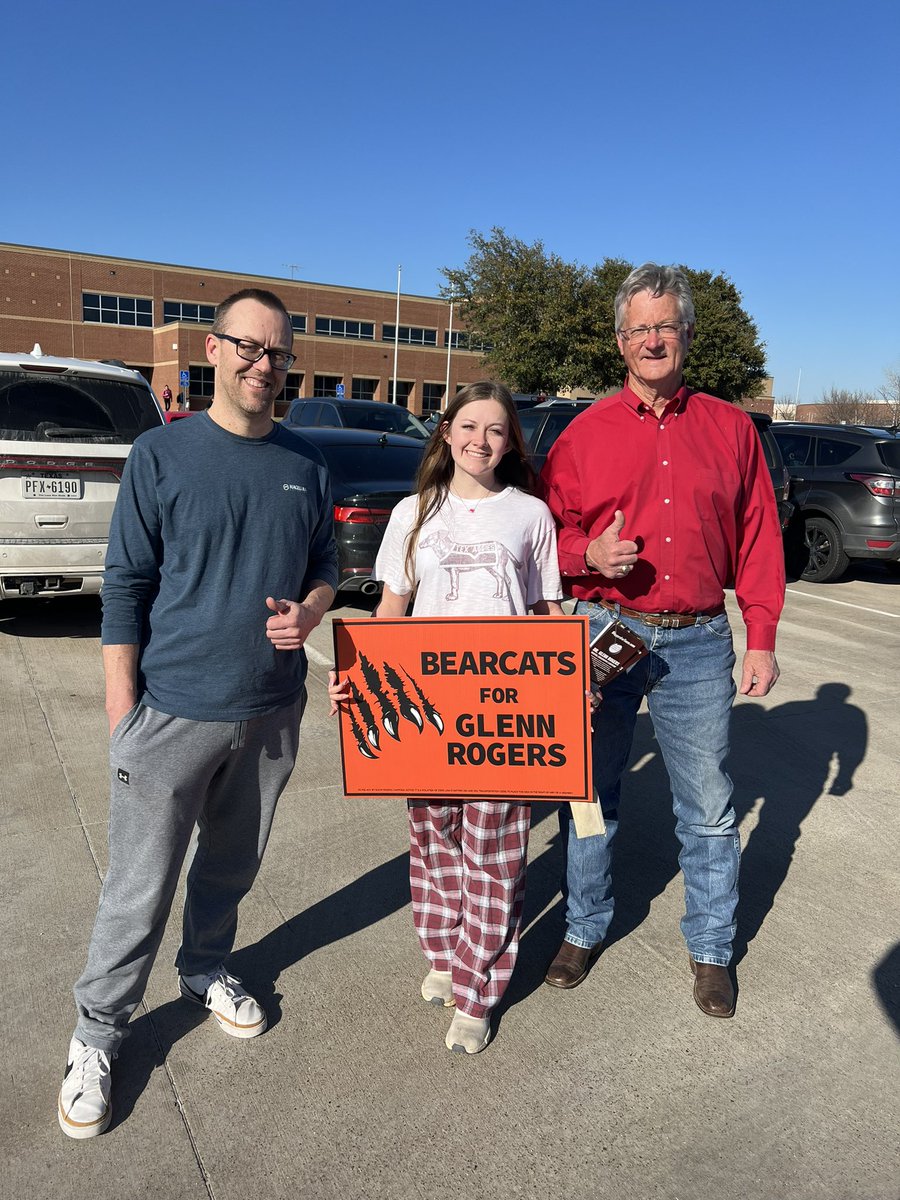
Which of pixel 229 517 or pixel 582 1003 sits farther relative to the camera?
pixel 582 1003

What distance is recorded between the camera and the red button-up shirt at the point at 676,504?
2648 mm

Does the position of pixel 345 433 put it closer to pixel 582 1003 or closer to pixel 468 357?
pixel 582 1003

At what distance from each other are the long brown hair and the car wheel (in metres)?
9.14

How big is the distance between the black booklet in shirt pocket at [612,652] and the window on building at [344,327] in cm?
5572

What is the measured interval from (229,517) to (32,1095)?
5.26ft

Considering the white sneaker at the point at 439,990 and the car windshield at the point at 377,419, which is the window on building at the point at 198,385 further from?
the white sneaker at the point at 439,990

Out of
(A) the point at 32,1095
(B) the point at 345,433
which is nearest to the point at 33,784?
(A) the point at 32,1095

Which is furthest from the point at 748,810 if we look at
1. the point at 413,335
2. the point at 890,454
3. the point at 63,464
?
the point at 413,335

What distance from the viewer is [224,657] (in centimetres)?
221

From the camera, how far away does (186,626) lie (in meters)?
2.18

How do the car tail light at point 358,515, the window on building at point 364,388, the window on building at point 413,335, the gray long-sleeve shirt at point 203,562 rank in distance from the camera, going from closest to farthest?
the gray long-sleeve shirt at point 203,562 < the car tail light at point 358,515 < the window on building at point 364,388 < the window on building at point 413,335

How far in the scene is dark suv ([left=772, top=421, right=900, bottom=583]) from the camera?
1035cm

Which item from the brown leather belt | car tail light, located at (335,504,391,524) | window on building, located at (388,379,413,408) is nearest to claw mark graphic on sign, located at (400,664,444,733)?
the brown leather belt

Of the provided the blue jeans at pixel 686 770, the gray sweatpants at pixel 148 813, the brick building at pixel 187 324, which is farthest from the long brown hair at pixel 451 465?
the brick building at pixel 187 324
